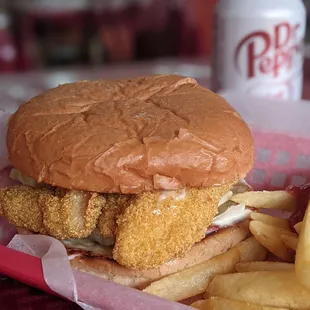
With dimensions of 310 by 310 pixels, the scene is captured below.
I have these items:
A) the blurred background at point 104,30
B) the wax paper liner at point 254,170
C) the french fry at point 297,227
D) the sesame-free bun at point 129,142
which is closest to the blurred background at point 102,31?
the blurred background at point 104,30

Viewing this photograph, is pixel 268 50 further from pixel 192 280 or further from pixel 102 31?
pixel 102 31

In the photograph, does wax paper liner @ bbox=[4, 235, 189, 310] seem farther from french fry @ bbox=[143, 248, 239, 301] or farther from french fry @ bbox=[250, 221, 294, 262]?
french fry @ bbox=[250, 221, 294, 262]

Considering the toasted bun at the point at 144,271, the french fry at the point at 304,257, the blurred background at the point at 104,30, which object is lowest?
the blurred background at the point at 104,30

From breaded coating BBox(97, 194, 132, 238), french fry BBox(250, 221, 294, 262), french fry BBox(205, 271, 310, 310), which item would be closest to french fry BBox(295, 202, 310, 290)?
french fry BBox(205, 271, 310, 310)

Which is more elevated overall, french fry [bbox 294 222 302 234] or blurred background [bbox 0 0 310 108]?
french fry [bbox 294 222 302 234]

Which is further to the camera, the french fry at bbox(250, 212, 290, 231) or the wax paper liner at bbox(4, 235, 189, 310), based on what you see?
the french fry at bbox(250, 212, 290, 231)

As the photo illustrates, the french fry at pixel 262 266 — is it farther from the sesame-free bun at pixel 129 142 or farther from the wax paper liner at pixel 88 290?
the wax paper liner at pixel 88 290

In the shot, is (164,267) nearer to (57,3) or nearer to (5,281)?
(5,281)
